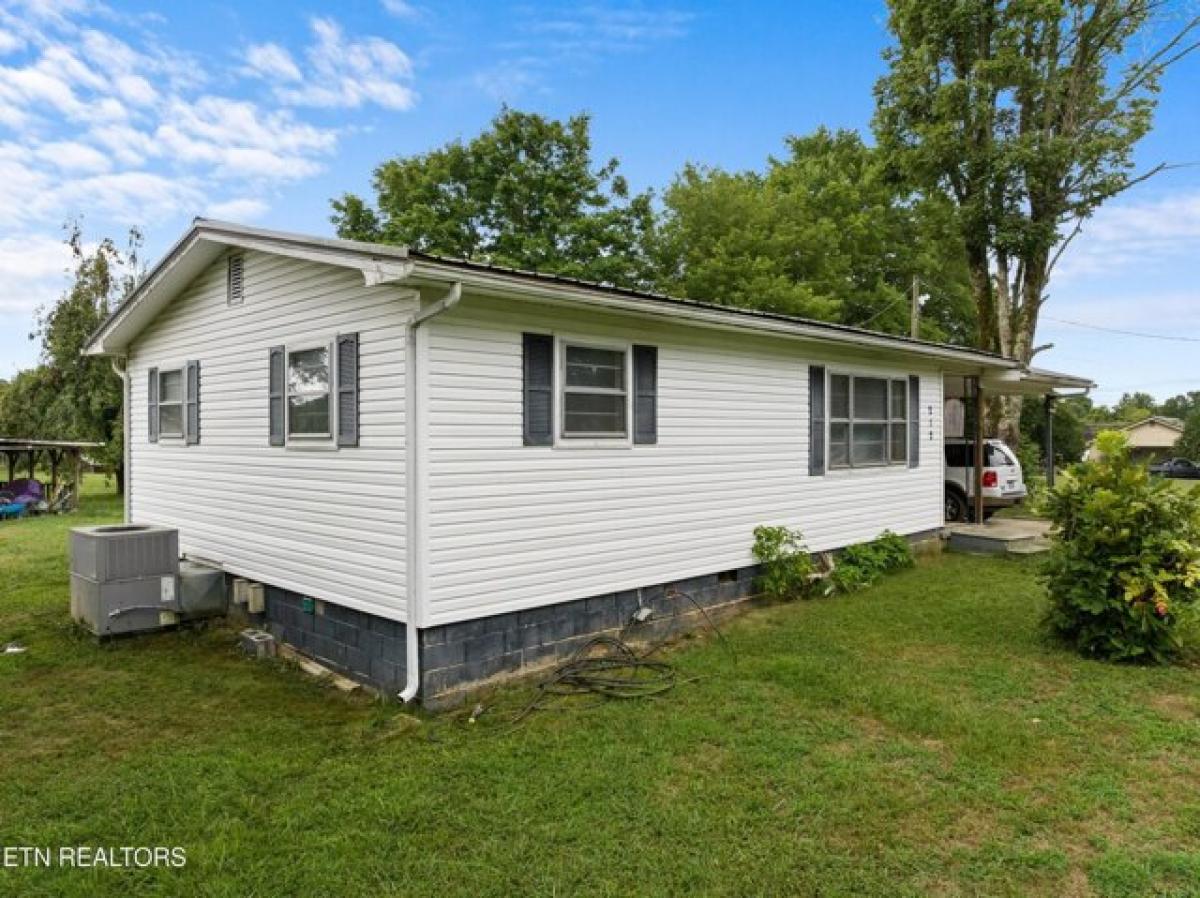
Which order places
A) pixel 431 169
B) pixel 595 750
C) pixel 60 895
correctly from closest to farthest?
pixel 60 895
pixel 595 750
pixel 431 169

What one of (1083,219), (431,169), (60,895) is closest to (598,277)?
(431,169)

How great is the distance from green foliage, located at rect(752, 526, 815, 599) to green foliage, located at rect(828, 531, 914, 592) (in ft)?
1.67

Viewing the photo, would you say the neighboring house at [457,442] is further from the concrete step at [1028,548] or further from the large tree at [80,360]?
the large tree at [80,360]

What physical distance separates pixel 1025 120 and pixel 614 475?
1555cm

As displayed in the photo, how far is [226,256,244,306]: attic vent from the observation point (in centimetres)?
694

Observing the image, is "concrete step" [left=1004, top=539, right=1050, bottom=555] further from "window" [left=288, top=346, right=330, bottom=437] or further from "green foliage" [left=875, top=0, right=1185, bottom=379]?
"window" [left=288, top=346, right=330, bottom=437]

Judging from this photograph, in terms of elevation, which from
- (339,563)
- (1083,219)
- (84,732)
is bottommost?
(84,732)

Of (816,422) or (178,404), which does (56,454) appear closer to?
(178,404)

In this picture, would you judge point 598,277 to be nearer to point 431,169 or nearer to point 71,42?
point 431,169

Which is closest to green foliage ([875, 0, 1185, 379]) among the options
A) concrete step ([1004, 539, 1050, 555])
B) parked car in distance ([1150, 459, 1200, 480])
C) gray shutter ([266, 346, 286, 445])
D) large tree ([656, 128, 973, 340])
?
large tree ([656, 128, 973, 340])

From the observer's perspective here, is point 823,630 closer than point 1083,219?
Yes

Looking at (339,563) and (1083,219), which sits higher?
(1083,219)

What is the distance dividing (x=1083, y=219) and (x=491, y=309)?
16.0 metres

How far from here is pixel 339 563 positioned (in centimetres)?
562
